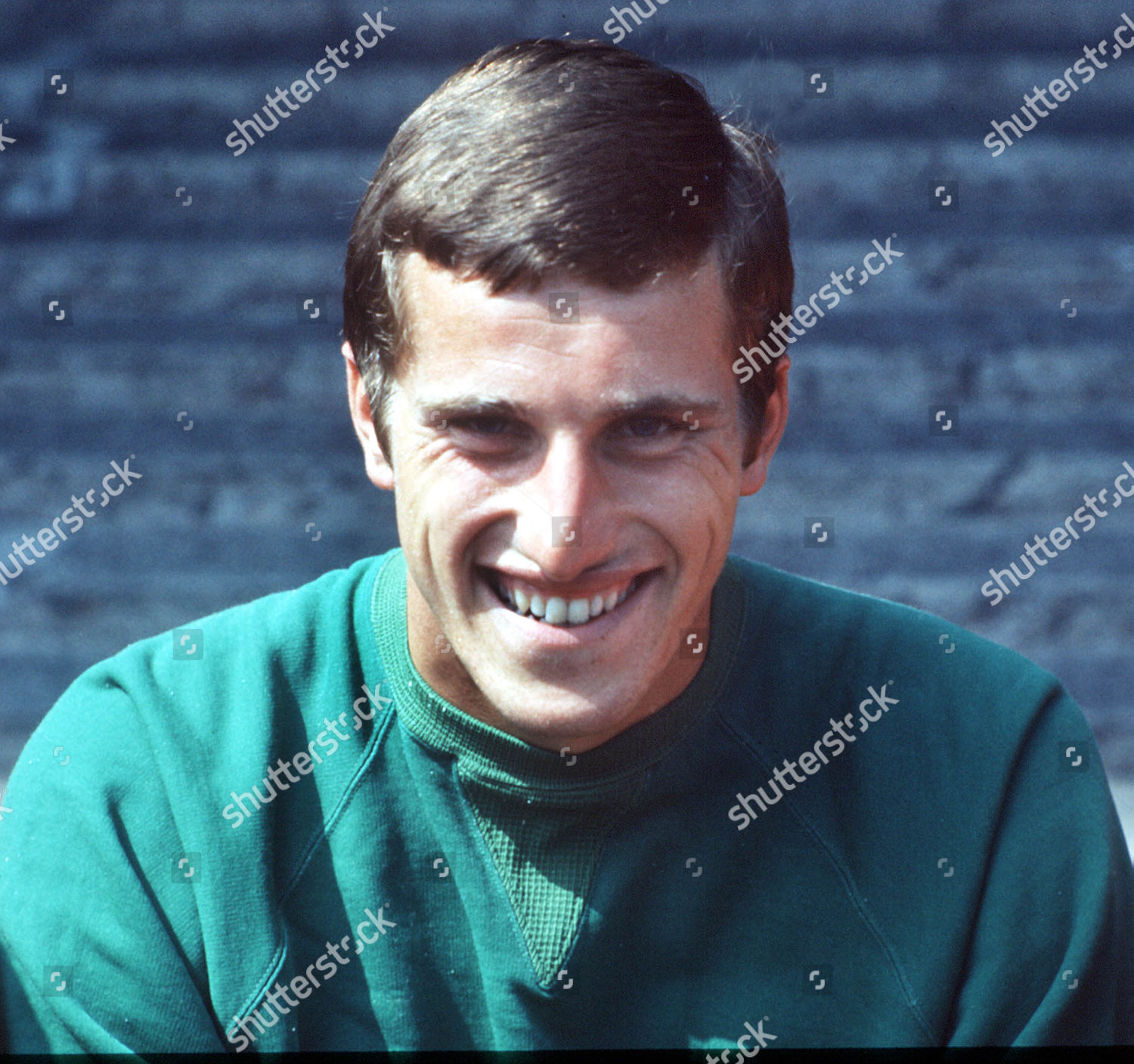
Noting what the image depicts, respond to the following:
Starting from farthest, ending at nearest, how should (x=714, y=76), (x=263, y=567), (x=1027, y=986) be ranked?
(x=263, y=567)
(x=714, y=76)
(x=1027, y=986)

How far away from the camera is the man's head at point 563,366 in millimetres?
1701

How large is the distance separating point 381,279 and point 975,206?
8.47 feet

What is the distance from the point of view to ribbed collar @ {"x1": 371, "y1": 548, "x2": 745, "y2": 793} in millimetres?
1907

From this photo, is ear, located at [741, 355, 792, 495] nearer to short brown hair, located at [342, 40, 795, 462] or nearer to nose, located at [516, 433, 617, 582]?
short brown hair, located at [342, 40, 795, 462]

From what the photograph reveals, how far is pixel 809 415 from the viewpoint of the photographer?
13.5 ft

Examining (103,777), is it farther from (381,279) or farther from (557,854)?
(381,279)

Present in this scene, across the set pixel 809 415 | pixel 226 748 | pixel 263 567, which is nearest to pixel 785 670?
pixel 226 748

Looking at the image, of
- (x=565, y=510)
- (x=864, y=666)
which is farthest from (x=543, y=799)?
(x=864, y=666)

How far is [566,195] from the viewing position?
1.72 m

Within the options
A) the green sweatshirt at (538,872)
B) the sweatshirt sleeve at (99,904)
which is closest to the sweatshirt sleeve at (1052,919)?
the green sweatshirt at (538,872)

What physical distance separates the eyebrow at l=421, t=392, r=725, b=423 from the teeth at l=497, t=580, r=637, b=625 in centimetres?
24

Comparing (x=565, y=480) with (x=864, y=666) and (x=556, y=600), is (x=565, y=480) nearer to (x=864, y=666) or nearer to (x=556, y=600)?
(x=556, y=600)

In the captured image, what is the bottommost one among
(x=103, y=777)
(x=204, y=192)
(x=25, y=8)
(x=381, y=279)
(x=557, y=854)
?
(x=557, y=854)

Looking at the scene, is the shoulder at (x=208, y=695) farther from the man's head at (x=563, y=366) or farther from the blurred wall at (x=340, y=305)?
the blurred wall at (x=340, y=305)
